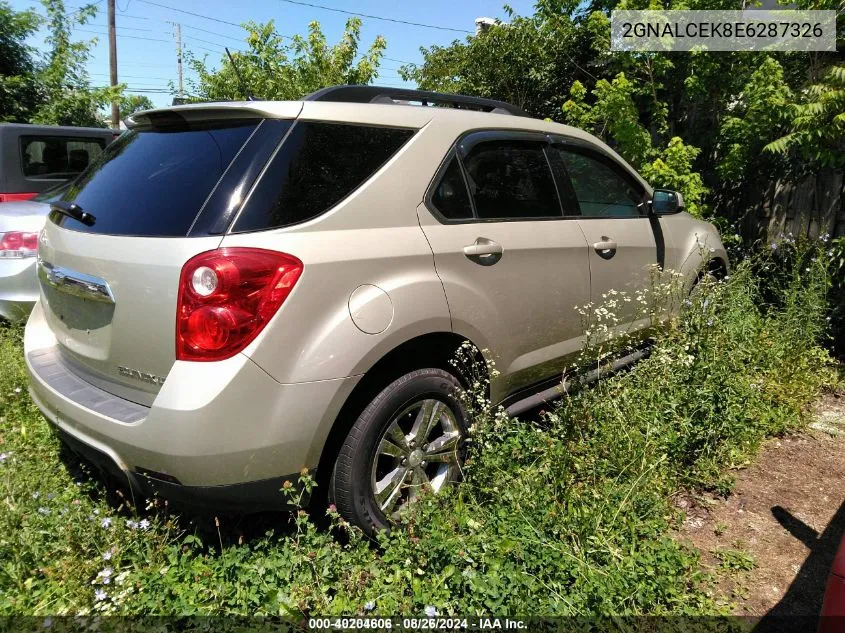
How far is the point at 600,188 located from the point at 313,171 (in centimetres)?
223

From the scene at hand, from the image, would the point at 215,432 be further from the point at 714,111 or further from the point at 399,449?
the point at 714,111

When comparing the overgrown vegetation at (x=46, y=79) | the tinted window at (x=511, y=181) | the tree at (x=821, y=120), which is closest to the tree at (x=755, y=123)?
the tree at (x=821, y=120)

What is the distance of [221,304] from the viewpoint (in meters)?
1.97

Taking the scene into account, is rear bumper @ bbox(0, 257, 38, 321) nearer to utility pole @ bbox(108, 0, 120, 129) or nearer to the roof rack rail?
the roof rack rail

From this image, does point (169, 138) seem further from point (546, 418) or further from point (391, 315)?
point (546, 418)

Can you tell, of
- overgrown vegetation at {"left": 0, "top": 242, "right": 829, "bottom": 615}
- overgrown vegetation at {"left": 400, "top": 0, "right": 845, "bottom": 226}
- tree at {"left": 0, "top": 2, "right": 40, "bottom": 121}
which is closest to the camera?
overgrown vegetation at {"left": 0, "top": 242, "right": 829, "bottom": 615}

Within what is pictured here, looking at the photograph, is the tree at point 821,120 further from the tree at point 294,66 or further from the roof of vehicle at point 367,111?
the tree at point 294,66

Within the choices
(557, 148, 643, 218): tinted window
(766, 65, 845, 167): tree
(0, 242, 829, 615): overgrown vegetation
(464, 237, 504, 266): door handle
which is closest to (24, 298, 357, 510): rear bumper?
(0, 242, 829, 615): overgrown vegetation

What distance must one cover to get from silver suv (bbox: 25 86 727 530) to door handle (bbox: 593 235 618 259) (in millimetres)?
512

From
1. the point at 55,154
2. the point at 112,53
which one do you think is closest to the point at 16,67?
the point at 112,53

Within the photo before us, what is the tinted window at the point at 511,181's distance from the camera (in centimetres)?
290

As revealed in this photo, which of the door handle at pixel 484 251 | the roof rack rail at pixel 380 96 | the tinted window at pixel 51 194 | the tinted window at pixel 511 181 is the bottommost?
the tinted window at pixel 51 194

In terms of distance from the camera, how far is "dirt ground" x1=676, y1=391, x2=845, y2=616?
237cm

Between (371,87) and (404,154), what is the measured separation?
508 mm
